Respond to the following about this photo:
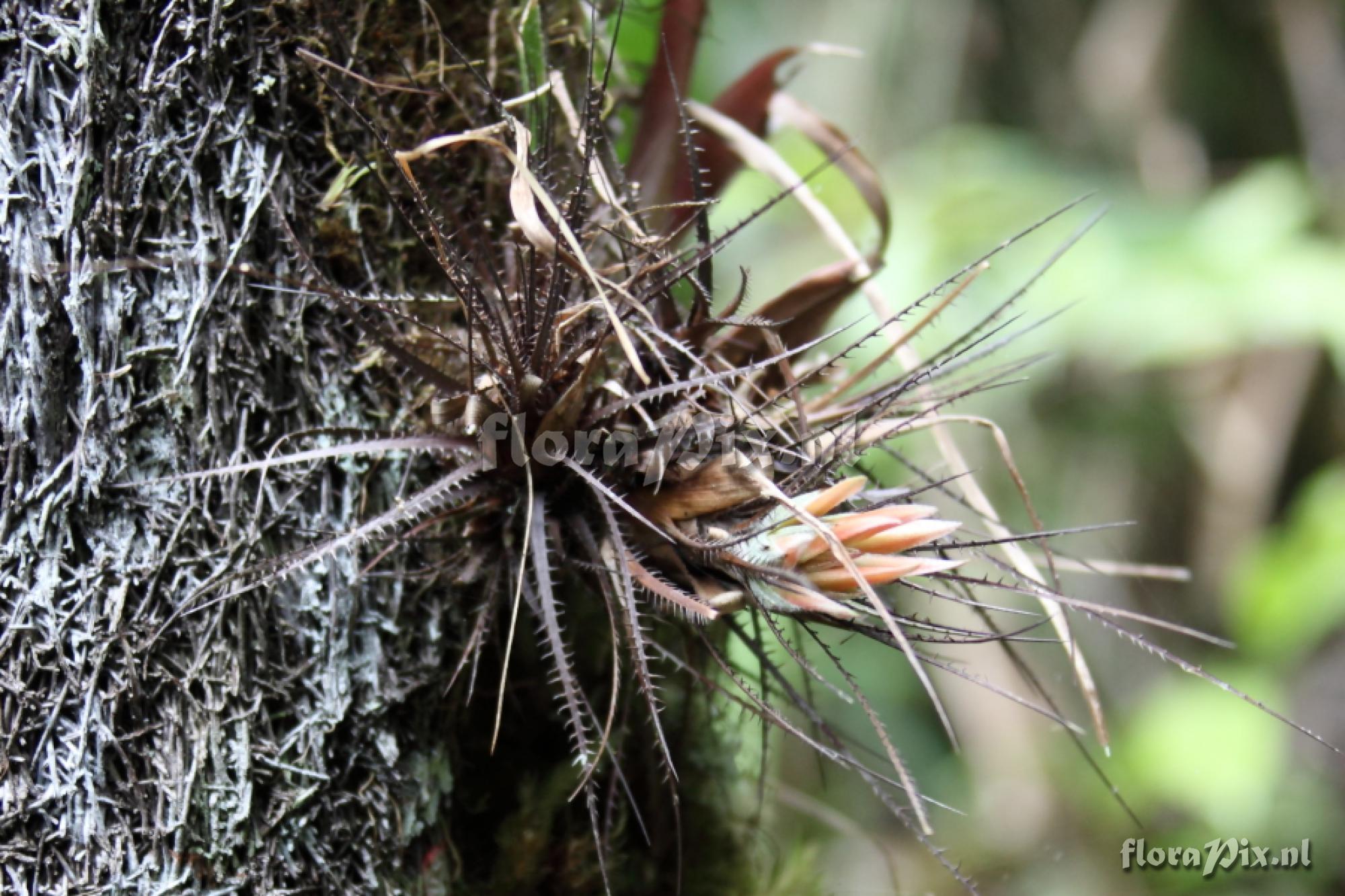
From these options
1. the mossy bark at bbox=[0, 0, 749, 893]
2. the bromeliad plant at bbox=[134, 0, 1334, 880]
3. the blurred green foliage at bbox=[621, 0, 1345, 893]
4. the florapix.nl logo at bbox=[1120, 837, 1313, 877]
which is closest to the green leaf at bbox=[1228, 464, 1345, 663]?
the blurred green foliage at bbox=[621, 0, 1345, 893]

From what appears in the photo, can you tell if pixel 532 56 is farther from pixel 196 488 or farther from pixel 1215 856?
pixel 1215 856

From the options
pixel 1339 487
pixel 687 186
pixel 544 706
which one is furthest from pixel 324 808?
pixel 1339 487

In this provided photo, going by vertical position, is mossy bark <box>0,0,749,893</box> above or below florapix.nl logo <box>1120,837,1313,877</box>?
above

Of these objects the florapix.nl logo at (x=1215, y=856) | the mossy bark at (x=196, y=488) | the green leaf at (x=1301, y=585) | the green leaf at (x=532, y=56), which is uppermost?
the green leaf at (x=532, y=56)

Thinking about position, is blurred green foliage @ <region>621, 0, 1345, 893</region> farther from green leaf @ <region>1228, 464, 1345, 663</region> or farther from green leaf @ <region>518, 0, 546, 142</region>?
green leaf @ <region>518, 0, 546, 142</region>

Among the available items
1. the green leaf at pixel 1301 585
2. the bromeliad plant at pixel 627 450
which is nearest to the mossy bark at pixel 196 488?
the bromeliad plant at pixel 627 450

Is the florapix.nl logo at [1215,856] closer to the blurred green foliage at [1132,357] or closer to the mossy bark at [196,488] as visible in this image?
the blurred green foliage at [1132,357]
